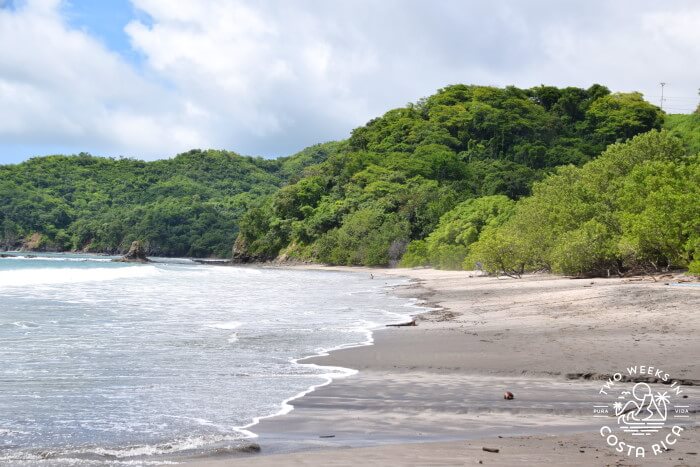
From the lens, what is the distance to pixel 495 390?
1000 centimetres

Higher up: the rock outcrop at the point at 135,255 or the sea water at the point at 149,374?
the rock outcrop at the point at 135,255

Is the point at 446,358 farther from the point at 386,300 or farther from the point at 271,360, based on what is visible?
the point at 386,300

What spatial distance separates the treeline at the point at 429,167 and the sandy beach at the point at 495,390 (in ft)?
205

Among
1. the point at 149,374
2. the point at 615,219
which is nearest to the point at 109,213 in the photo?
the point at 615,219

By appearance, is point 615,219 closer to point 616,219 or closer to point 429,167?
point 616,219

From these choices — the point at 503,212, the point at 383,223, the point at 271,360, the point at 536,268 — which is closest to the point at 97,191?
the point at 383,223

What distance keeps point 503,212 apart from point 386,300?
4484cm

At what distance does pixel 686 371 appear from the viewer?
33.6 ft

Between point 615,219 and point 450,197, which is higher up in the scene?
point 450,197

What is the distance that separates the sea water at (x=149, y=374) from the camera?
7.55 meters

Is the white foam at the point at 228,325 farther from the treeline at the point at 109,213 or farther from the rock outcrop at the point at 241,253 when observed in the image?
the treeline at the point at 109,213

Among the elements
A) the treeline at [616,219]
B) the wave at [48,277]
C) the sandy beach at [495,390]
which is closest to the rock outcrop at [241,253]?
the wave at [48,277]
